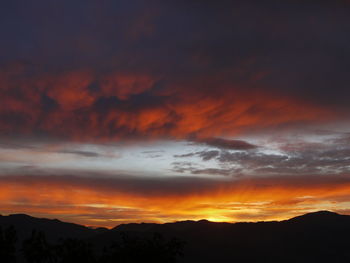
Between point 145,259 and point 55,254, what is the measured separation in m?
9.67

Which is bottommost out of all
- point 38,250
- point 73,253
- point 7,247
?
point 73,253

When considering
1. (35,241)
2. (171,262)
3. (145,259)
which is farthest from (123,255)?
(35,241)

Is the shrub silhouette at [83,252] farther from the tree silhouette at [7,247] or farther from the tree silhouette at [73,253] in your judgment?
the tree silhouette at [7,247]

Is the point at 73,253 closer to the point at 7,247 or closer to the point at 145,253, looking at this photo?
the point at 7,247

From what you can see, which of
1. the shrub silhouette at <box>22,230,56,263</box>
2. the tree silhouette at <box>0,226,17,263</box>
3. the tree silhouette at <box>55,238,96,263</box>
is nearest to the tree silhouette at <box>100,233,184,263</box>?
the tree silhouette at <box>55,238,96,263</box>

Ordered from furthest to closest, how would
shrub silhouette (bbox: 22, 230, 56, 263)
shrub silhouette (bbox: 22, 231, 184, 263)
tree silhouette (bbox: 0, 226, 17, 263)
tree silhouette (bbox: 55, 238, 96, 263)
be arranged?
1. shrub silhouette (bbox: 22, 230, 56, 263)
2. shrub silhouette (bbox: 22, 231, 184, 263)
3. tree silhouette (bbox: 55, 238, 96, 263)
4. tree silhouette (bbox: 0, 226, 17, 263)

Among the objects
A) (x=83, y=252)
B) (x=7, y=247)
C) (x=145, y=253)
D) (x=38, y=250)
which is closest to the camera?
(x=7, y=247)

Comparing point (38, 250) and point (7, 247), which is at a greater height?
point (7, 247)

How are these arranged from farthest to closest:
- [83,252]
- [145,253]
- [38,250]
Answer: [38,250], [145,253], [83,252]

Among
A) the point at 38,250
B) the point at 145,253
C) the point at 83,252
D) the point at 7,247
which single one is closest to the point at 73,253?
the point at 83,252

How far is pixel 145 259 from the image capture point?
43281mm

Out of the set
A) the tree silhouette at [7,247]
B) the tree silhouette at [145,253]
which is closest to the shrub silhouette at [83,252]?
the tree silhouette at [145,253]

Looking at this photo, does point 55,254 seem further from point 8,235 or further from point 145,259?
point 145,259

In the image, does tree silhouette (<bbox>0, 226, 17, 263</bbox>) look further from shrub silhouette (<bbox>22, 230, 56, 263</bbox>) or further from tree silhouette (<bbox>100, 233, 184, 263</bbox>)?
tree silhouette (<bbox>100, 233, 184, 263</bbox>)
